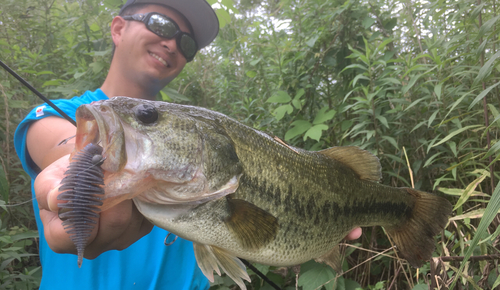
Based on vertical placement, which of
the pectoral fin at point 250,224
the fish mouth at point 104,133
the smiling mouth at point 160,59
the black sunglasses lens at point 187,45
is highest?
the black sunglasses lens at point 187,45

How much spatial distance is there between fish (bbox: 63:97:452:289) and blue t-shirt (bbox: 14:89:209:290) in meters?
0.79

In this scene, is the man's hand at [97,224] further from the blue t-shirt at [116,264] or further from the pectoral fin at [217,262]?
the blue t-shirt at [116,264]

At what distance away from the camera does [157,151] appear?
820 mm

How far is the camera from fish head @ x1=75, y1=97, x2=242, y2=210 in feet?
2.39

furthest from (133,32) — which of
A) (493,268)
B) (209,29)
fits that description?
(493,268)

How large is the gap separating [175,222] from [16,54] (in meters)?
3.15

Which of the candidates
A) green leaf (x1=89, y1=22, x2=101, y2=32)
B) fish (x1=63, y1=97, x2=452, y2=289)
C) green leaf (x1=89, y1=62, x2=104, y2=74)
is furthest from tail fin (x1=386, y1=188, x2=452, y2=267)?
green leaf (x1=89, y1=22, x2=101, y2=32)

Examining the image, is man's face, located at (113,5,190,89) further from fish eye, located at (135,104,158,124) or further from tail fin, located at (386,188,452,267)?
tail fin, located at (386,188,452,267)

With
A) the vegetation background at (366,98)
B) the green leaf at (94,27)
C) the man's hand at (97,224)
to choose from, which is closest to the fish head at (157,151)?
the man's hand at (97,224)

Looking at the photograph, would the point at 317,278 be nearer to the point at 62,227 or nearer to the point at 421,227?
the point at 421,227

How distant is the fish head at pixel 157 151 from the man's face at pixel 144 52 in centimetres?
111

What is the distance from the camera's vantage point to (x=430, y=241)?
1.33 metres

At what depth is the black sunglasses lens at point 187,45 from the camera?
2037mm

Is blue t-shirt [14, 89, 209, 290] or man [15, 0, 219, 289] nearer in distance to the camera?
man [15, 0, 219, 289]
